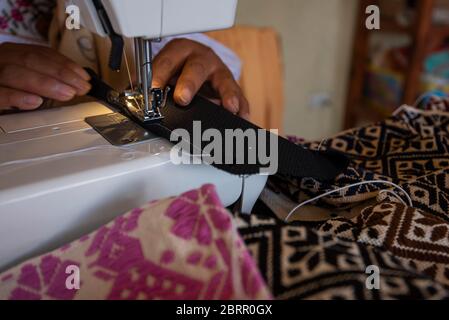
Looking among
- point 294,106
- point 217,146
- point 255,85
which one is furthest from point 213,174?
point 294,106

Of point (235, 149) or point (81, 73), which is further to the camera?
point (81, 73)

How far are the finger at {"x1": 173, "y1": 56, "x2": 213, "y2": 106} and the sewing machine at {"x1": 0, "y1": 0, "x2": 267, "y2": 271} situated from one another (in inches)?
1.3

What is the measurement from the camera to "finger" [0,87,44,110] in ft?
2.19

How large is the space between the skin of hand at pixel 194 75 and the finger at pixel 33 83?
5.7 inches

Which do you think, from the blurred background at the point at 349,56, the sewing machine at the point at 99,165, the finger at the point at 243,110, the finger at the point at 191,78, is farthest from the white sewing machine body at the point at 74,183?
the blurred background at the point at 349,56

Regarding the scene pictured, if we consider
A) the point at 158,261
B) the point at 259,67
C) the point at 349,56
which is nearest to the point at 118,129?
the point at 158,261

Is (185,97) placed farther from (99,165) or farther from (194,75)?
(99,165)

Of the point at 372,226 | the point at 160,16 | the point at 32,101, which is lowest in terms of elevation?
the point at 372,226

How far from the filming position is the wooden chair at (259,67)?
57.0 inches

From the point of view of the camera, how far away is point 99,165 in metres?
0.49

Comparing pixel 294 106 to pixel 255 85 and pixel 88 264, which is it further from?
pixel 88 264

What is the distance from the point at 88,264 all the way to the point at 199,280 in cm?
13

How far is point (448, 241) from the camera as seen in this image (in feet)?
Answer: 1.54

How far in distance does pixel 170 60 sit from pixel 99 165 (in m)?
0.32
